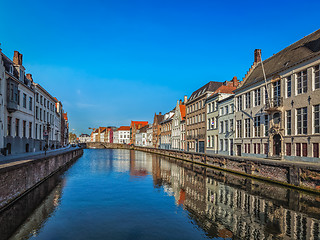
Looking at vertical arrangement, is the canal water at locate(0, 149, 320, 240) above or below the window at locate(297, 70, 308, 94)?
below

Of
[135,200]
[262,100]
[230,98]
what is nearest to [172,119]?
[230,98]

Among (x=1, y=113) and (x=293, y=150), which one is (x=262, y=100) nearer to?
(x=293, y=150)

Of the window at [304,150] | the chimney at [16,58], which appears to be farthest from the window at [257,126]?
the chimney at [16,58]

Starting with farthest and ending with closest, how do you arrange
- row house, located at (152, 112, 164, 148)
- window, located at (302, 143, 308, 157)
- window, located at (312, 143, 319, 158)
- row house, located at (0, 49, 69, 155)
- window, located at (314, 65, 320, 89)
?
row house, located at (152, 112, 164, 148)
row house, located at (0, 49, 69, 155)
window, located at (302, 143, 308, 157)
window, located at (314, 65, 320, 89)
window, located at (312, 143, 319, 158)

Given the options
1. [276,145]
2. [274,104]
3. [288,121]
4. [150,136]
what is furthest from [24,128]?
[150,136]

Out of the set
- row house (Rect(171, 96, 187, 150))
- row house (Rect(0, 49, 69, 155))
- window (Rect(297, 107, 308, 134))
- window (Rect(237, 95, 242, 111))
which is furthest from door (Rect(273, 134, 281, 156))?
row house (Rect(171, 96, 187, 150))

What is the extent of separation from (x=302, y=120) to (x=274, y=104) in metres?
4.17

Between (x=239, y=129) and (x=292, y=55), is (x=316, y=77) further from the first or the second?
(x=239, y=129)

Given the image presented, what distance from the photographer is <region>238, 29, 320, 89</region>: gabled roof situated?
25.5m

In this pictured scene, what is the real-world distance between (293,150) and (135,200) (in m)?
17.7

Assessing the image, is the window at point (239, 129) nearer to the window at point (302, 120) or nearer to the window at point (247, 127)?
the window at point (247, 127)

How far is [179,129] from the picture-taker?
6806 cm

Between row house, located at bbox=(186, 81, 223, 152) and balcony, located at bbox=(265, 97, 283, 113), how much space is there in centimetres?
2081

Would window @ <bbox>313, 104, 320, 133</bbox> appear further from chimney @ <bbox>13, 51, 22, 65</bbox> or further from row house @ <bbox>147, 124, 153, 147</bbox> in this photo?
row house @ <bbox>147, 124, 153, 147</bbox>
